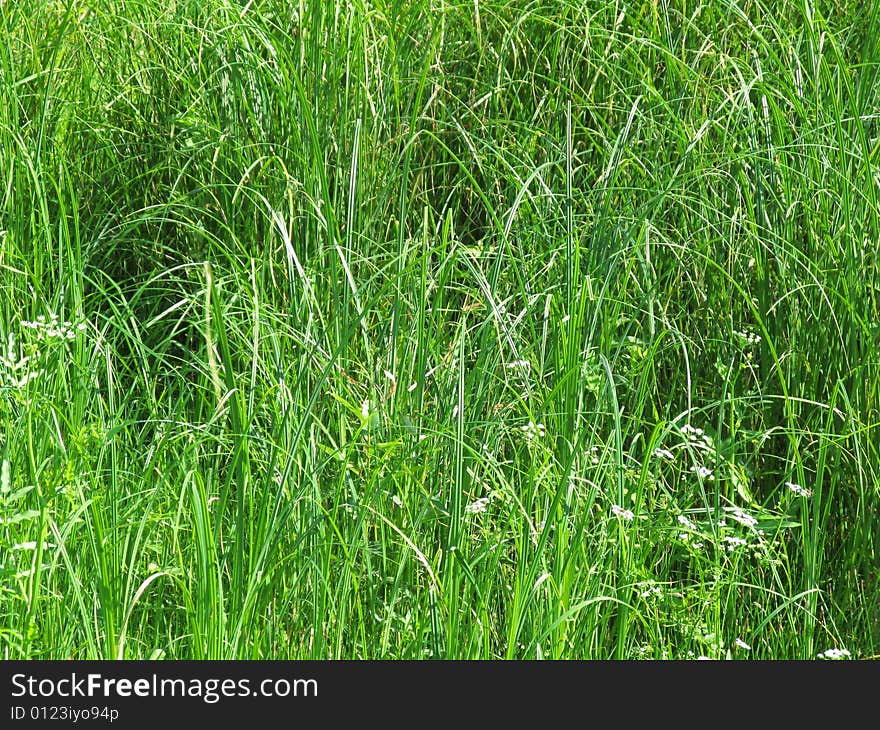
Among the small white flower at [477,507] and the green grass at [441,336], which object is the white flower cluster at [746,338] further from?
the small white flower at [477,507]

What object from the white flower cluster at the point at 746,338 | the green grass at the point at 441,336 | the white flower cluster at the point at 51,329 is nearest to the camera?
the green grass at the point at 441,336

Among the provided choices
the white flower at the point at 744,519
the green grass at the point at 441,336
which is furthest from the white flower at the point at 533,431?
the white flower at the point at 744,519

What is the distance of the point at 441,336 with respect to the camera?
2236mm

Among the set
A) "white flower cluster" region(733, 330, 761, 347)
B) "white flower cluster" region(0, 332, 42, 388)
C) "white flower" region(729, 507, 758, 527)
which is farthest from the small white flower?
"white flower cluster" region(0, 332, 42, 388)

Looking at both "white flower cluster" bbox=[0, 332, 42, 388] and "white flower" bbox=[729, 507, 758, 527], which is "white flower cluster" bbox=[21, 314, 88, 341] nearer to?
"white flower cluster" bbox=[0, 332, 42, 388]

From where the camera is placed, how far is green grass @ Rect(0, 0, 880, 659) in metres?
A: 1.75

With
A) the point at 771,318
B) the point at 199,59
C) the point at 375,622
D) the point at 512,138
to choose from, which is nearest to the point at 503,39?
the point at 512,138

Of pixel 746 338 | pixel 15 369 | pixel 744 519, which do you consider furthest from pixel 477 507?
pixel 15 369

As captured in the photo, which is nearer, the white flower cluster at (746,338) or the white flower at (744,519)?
the white flower at (744,519)

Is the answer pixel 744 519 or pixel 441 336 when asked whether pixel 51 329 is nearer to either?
pixel 441 336

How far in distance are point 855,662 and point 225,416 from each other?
1.27 metres

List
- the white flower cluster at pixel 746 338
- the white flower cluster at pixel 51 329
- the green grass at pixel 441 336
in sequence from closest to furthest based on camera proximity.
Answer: the green grass at pixel 441 336, the white flower cluster at pixel 51 329, the white flower cluster at pixel 746 338

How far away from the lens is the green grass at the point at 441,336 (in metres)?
1.75

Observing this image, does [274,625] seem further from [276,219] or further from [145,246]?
[145,246]
